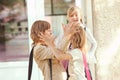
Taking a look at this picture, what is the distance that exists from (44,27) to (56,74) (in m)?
0.50

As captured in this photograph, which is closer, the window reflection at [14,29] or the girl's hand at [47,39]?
the girl's hand at [47,39]

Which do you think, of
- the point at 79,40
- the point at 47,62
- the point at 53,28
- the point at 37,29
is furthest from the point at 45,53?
the point at 53,28

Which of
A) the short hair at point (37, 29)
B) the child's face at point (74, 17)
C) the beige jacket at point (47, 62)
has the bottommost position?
the beige jacket at point (47, 62)

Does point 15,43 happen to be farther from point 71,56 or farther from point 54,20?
point 71,56

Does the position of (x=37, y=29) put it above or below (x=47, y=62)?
above

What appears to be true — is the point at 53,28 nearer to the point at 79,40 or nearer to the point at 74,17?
the point at 74,17

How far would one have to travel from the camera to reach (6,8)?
608 cm

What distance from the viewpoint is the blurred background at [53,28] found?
573cm

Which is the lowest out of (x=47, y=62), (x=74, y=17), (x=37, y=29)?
(x=47, y=62)

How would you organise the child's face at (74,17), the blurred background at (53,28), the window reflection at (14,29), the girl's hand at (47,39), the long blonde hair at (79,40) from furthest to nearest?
the window reflection at (14,29)
the blurred background at (53,28)
the child's face at (74,17)
the long blonde hair at (79,40)
the girl's hand at (47,39)

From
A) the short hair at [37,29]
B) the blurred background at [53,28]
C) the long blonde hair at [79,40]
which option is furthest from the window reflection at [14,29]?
the long blonde hair at [79,40]

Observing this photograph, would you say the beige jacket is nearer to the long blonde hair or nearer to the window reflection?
the long blonde hair

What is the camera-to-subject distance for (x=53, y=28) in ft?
19.5

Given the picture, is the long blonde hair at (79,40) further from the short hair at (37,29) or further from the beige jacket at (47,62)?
the short hair at (37,29)
